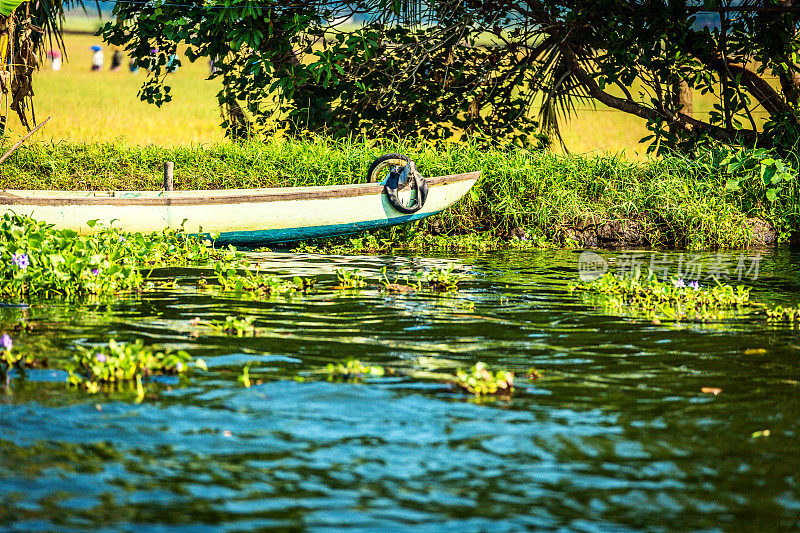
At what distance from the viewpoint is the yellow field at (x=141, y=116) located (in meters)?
19.7

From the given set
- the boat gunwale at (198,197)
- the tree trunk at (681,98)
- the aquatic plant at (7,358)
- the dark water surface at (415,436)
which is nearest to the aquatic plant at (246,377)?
the dark water surface at (415,436)

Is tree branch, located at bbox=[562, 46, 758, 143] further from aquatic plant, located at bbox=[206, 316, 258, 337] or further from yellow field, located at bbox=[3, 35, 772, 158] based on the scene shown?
aquatic plant, located at bbox=[206, 316, 258, 337]

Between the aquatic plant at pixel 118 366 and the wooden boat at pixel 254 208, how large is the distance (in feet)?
17.9

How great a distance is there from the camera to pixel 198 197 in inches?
435

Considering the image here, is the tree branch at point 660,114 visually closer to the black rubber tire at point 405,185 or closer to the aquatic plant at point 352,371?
the black rubber tire at point 405,185

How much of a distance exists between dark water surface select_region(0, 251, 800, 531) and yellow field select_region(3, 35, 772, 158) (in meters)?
7.94

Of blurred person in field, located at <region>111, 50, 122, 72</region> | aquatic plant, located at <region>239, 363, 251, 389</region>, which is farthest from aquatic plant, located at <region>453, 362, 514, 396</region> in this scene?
blurred person in field, located at <region>111, 50, 122, 72</region>

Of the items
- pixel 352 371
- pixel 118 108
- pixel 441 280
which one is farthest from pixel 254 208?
pixel 118 108

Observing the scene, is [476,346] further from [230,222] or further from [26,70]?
[26,70]

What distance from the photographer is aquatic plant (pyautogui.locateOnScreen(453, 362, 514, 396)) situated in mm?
4664

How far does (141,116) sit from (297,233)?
740 inches

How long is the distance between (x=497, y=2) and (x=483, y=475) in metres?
12.9

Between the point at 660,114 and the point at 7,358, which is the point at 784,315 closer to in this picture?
the point at 7,358

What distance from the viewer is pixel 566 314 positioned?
23.4 feet
